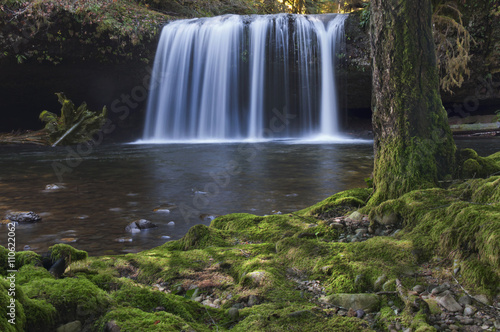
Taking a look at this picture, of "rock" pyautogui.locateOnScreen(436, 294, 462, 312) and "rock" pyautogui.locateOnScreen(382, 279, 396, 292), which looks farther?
"rock" pyautogui.locateOnScreen(382, 279, 396, 292)

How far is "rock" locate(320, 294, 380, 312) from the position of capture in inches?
91.3

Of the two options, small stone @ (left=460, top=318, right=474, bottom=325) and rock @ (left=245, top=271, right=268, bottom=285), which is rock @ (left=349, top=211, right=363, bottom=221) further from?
small stone @ (left=460, top=318, right=474, bottom=325)

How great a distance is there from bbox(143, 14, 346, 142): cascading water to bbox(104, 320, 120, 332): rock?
52.1ft

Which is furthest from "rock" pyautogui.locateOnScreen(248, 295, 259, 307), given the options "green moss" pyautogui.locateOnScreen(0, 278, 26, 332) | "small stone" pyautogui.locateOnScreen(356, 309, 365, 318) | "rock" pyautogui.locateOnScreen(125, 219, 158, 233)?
"rock" pyautogui.locateOnScreen(125, 219, 158, 233)

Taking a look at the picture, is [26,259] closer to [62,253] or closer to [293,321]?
[62,253]

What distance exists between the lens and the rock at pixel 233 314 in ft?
7.44

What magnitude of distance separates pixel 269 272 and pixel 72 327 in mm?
1353

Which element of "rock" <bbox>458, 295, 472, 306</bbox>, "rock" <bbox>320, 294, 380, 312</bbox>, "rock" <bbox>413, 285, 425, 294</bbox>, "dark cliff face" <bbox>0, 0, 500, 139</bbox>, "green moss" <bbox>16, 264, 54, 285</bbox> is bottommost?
"rock" <bbox>320, 294, 380, 312</bbox>

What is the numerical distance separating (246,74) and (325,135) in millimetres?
4299

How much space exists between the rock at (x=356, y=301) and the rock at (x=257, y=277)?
0.46 meters

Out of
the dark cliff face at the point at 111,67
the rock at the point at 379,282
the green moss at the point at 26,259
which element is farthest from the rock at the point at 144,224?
the dark cliff face at the point at 111,67

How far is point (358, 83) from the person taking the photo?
1702 cm

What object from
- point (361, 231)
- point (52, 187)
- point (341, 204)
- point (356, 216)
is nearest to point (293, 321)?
point (361, 231)

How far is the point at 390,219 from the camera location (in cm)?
350
